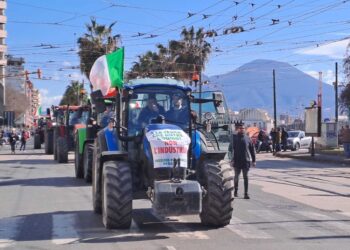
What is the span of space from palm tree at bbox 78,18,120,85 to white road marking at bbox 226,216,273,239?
36.0 m

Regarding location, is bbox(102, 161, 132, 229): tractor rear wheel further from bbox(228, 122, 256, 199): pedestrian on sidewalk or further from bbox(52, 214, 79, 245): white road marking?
bbox(228, 122, 256, 199): pedestrian on sidewalk

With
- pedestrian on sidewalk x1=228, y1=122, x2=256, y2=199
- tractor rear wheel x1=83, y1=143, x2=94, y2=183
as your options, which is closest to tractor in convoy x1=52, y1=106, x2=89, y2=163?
tractor rear wheel x1=83, y1=143, x2=94, y2=183

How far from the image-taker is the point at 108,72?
43.5 ft

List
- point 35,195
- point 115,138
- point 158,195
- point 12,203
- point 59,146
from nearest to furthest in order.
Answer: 1. point 158,195
2. point 115,138
3. point 12,203
4. point 35,195
5. point 59,146

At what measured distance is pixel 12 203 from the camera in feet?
46.8

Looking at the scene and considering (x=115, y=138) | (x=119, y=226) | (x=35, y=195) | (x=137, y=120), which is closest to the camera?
(x=119, y=226)

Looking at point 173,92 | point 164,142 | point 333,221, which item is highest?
point 173,92

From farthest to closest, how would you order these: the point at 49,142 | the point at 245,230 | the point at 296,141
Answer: the point at 296,141
the point at 49,142
the point at 245,230

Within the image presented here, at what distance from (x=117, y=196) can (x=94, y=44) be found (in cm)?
3799

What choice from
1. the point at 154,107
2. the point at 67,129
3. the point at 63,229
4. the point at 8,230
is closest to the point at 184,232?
the point at 63,229

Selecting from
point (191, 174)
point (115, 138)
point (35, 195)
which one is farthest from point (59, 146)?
point (191, 174)

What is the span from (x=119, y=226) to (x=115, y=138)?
237 cm

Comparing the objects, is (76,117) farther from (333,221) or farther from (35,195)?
(333,221)

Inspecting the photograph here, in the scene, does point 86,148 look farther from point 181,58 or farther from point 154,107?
point 181,58
